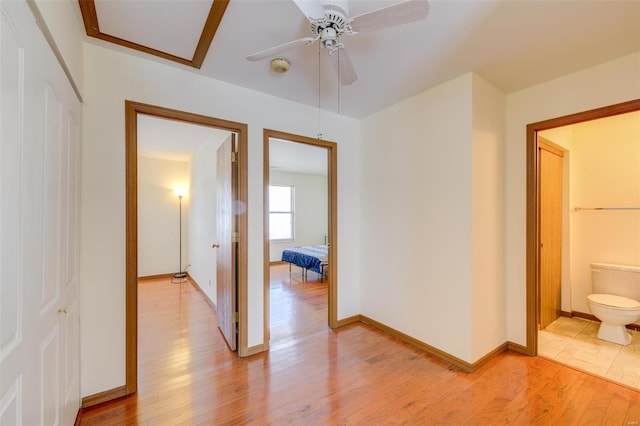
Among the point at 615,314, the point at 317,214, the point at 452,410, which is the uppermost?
the point at 317,214

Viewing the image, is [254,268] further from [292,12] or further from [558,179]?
[558,179]

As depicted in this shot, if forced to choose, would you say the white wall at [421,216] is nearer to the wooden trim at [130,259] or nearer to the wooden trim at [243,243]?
the wooden trim at [243,243]

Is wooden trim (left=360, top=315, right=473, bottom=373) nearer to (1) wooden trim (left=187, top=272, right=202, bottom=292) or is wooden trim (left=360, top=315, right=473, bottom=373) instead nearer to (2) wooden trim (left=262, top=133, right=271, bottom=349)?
(2) wooden trim (left=262, top=133, right=271, bottom=349)

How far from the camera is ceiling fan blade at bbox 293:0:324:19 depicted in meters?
1.25

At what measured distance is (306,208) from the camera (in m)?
8.00

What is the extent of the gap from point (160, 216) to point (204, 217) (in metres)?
1.98

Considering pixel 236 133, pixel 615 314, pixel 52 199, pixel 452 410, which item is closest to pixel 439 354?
pixel 452 410

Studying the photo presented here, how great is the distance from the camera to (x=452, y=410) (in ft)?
6.02

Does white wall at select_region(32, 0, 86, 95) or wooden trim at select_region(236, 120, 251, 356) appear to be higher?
white wall at select_region(32, 0, 86, 95)

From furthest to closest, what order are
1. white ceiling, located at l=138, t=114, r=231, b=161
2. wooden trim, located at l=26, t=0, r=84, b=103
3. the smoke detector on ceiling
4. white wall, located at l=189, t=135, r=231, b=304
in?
white wall, located at l=189, t=135, r=231, b=304
white ceiling, located at l=138, t=114, r=231, b=161
the smoke detector on ceiling
wooden trim, located at l=26, t=0, r=84, b=103

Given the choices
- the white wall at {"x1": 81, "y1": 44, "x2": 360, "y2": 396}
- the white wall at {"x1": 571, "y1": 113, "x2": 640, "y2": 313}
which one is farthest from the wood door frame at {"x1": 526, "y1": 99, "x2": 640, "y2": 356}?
the white wall at {"x1": 81, "y1": 44, "x2": 360, "y2": 396}

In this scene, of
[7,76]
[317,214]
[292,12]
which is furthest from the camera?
[317,214]

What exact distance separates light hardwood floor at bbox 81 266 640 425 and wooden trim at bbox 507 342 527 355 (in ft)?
0.25

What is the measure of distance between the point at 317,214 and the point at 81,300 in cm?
657
